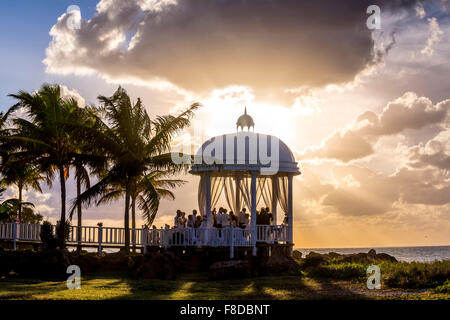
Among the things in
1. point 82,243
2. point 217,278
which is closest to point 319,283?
point 217,278

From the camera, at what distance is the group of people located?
94.3 feet

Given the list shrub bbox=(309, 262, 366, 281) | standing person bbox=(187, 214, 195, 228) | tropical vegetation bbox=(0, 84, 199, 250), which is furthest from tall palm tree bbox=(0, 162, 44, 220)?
shrub bbox=(309, 262, 366, 281)

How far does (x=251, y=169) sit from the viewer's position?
28.6 metres

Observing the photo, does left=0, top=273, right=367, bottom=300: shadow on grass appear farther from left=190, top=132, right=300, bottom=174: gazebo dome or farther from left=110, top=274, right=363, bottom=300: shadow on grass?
left=190, top=132, right=300, bottom=174: gazebo dome

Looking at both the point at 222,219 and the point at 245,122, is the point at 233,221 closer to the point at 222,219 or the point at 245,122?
the point at 222,219

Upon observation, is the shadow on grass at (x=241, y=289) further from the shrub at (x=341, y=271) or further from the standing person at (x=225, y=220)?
the standing person at (x=225, y=220)

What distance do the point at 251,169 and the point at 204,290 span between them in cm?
952

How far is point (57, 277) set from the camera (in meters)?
25.1

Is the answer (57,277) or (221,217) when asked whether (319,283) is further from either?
(57,277)

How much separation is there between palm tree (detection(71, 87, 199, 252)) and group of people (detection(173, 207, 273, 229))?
2.35 metres

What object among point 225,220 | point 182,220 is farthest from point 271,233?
point 182,220

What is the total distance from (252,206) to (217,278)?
553cm
